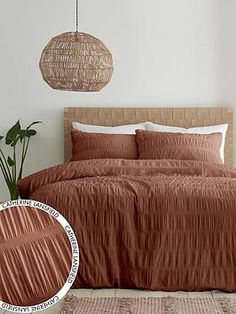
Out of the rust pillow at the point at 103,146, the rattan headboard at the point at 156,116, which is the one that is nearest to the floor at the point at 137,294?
the rust pillow at the point at 103,146

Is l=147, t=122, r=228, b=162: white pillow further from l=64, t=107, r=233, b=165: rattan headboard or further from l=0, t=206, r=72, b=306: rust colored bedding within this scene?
l=0, t=206, r=72, b=306: rust colored bedding

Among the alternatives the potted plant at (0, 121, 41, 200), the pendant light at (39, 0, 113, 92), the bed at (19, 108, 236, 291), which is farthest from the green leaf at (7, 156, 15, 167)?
the bed at (19, 108, 236, 291)

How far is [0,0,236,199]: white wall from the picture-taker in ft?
19.0

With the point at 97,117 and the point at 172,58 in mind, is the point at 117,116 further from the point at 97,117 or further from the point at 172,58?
the point at 172,58

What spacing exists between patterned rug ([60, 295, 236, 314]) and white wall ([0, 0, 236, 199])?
2763 mm

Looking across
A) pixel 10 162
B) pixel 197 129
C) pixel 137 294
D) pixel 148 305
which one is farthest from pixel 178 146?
pixel 148 305

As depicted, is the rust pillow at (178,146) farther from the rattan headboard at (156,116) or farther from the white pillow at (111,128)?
the rattan headboard at (156,116)

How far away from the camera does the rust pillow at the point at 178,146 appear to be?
518 cm

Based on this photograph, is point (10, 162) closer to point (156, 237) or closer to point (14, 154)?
point (14, 154)

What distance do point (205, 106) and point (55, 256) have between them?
4.81m

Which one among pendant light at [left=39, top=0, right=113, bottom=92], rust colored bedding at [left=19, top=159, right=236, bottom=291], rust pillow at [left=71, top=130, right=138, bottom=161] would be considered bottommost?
rust colored bedding at [left=19, top=159, right=236, bottom=291]

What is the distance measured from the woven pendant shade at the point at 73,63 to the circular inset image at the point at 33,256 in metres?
3.62

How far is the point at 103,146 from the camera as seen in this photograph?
538 centimetres

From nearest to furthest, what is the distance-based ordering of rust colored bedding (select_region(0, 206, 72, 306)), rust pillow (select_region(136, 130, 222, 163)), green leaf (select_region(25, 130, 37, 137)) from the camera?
rust colored bedding (select_region(0, 206, 72, 306))
rust pillow (select_region(136, 130, 222, 163))
green leaf (select_region(25, 130, 37, 137))
